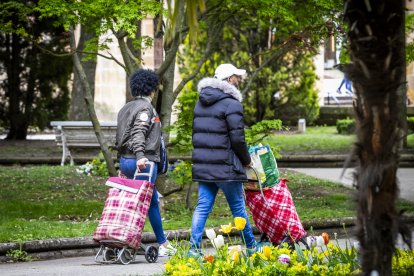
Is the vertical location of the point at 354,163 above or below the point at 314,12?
below

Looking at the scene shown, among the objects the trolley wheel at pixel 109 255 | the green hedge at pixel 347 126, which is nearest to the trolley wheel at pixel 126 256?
the trolley wheel at pixel 109 255

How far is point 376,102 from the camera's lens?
214 inches

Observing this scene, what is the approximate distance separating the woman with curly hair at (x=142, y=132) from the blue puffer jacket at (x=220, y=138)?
2.01ft

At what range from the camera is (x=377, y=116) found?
5434 mm

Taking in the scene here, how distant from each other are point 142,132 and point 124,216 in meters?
0.82

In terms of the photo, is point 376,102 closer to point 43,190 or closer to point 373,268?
point 373,268

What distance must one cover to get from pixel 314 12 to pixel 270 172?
510 cm

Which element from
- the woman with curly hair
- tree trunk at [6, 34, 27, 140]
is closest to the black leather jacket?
the woman with curly hair

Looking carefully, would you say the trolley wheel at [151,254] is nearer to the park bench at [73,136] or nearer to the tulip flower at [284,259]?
the tulip flower at [284,259]

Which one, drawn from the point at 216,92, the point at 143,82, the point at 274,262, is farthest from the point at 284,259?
the point at 143,82

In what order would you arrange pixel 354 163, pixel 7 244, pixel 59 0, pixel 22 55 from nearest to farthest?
pixel 354 163
pixel 7 244
pixel 59 0
pixel 22 55

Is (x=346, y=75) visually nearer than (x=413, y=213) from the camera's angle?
Yes

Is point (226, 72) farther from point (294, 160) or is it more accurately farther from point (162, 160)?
point (294, 160)

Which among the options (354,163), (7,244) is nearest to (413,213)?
Result: (7,244)
